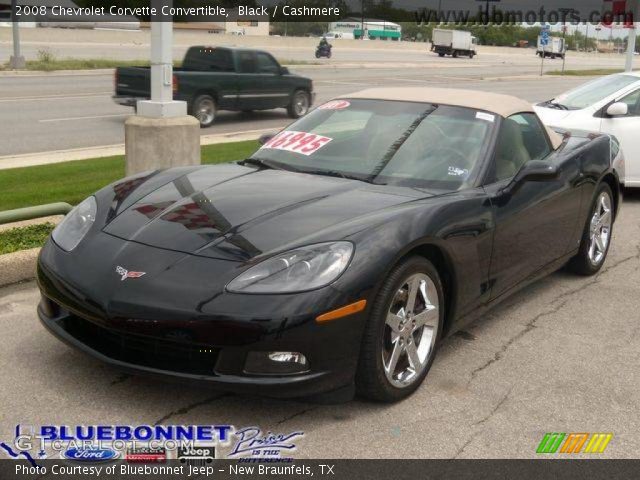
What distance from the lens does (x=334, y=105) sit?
5559 mm

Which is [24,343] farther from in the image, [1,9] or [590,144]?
[1,9]

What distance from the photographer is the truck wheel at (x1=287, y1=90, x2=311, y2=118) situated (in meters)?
19.4

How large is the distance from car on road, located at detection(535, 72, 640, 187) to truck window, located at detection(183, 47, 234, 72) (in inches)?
368

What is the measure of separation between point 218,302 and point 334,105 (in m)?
2.40

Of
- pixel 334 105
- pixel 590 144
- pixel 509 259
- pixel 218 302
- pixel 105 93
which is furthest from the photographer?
pixel 105 93

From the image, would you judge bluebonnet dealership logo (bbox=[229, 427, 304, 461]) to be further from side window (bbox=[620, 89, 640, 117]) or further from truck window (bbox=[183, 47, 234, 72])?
truck window (bbox=[183, 47, 234, 72])

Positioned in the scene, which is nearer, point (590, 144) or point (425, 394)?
point (425, 394)

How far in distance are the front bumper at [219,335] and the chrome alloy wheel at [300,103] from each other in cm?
1609

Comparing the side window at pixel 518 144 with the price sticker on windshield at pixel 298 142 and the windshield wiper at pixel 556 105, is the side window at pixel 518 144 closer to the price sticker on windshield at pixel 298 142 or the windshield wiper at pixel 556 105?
the price sticker on windshield at pixel 298 142

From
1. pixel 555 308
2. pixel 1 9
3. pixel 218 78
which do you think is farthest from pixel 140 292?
pixel 1 9

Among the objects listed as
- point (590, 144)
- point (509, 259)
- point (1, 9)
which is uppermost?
point (1, 9)

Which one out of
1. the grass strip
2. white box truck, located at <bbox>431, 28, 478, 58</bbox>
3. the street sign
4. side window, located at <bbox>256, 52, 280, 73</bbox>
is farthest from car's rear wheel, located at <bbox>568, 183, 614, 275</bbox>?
white box truck, located at <bbox>431, 28, 478, 58</bbox>

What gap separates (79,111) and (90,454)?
16.3 metres

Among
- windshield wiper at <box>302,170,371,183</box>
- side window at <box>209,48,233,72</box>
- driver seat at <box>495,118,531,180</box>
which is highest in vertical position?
side window at <box>209,48,233,72</box>
